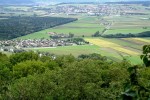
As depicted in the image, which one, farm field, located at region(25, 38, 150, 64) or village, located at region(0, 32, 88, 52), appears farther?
village, located at region(0, 32, 88, 52)

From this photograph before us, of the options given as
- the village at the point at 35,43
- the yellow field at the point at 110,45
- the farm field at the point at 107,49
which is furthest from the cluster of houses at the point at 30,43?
the yellow field at the point at 110,45

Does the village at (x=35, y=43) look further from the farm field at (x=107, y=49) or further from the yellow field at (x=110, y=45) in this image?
the farm field at (x=107, y=49)

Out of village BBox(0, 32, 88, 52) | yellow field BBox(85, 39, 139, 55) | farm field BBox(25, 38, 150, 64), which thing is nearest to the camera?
farm field BBox(25, 38, 150, 64)

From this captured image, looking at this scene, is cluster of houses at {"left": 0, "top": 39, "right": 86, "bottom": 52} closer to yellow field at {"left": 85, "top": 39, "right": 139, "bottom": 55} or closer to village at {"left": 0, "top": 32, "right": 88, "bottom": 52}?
village at {"left": 0, "top": 32, "right": 88, "bottom": 52}

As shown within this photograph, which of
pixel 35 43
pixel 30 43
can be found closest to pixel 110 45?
pixel 35 43

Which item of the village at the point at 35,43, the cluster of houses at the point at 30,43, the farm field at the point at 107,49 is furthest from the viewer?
the village at the point at 35,43

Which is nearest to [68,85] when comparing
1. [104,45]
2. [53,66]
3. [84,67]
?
[84,67]

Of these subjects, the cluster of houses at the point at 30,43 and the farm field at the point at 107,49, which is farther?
the cluster of houses at the point at 30,43

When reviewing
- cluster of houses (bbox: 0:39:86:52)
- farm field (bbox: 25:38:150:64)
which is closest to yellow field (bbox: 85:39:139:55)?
farm field (bbox: 25:38:150:64)

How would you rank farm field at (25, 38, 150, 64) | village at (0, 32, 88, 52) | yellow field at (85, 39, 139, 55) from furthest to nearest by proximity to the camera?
village at (0, 32, 88, 52) → yellow field at (85, 39, 139, 55) → farm field at (25, 38, 150, 64)

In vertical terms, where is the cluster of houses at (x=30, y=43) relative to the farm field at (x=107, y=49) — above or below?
below

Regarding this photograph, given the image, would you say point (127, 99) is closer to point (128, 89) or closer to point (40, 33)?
point (128, 89)
